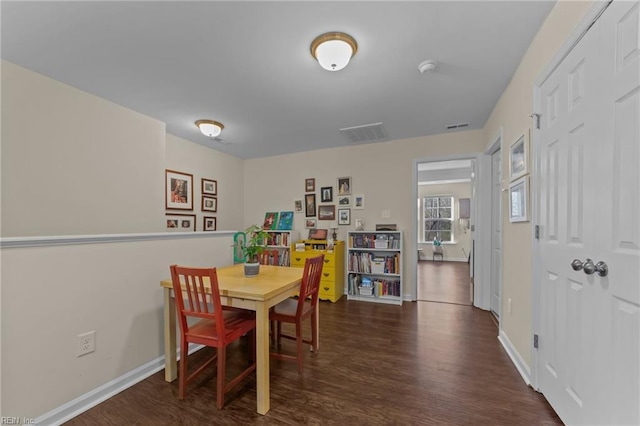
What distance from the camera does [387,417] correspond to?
5.08 feet

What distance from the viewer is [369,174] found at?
4.24 m

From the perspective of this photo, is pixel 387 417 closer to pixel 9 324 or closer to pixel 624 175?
pixel 624 175

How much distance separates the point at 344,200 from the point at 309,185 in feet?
2.38

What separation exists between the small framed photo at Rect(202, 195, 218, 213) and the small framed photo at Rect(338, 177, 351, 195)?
7.37 ft

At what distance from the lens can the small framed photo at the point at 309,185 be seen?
461 cm

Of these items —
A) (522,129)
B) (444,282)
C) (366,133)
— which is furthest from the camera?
(444,282)

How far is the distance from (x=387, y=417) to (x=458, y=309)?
7.98 ft

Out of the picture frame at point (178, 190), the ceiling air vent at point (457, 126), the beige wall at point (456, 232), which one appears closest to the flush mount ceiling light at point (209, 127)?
the picture frame at point (178, 190)

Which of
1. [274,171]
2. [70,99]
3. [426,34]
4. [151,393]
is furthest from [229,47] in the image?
[274,171]

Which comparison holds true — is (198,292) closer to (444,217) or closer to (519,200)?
(519,200)

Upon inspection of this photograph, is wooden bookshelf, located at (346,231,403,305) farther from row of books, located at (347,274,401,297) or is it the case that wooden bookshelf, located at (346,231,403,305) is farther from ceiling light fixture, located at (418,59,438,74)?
ceiling light fixture, located at (418,59,438,74)

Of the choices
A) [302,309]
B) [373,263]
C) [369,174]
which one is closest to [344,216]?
[369,174]

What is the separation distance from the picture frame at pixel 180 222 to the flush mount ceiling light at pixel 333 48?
318cm

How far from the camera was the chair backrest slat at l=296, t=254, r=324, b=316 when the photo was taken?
1.99 m
